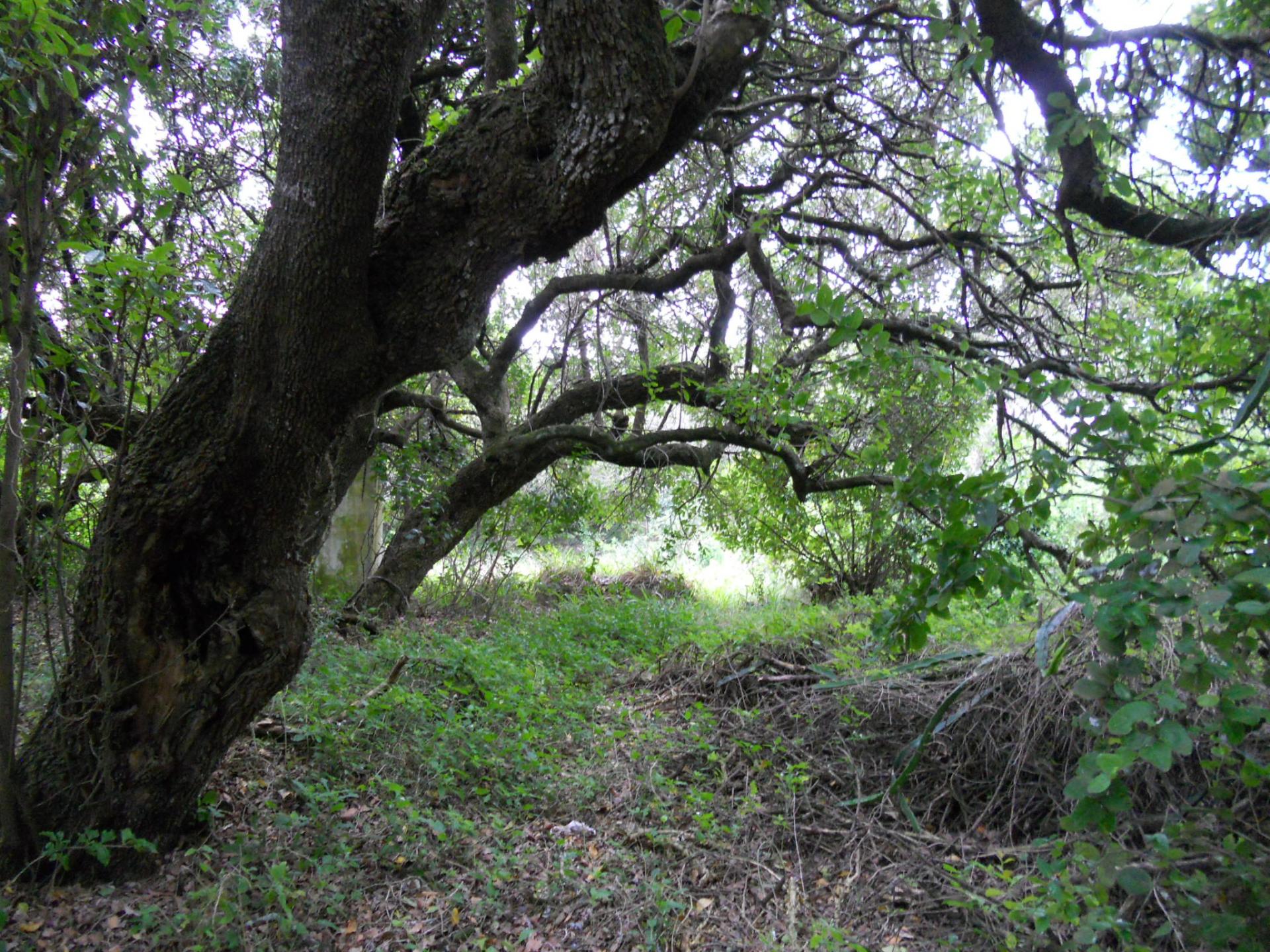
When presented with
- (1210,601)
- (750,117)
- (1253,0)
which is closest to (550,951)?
(1210,601)

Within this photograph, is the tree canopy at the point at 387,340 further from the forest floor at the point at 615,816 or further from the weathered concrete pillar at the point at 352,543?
the weathered concrete pillar at the point at 352,543

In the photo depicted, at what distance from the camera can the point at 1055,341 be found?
14.5 feet

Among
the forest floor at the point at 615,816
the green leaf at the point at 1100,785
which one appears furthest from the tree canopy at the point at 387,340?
the forest floor at the point at 615,816

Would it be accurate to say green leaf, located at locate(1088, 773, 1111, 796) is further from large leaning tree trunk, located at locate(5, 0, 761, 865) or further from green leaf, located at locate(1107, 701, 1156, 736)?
large leaning tree trunk, located at locate(5, 0, 761, 865)

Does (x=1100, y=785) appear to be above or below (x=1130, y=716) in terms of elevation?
below

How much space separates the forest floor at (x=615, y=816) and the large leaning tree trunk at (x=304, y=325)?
0.45 metres

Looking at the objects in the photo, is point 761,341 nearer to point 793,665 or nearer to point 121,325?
point 793,665

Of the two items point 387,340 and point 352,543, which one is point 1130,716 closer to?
point 387,340

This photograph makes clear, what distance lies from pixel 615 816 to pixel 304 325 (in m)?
2.56

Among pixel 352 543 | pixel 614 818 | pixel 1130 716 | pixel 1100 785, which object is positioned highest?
pixel 352 543

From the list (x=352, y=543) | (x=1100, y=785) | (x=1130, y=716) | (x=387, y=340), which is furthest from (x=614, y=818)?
(x=352, y=543)

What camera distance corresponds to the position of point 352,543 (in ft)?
26.8

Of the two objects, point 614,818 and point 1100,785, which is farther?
point 614,818

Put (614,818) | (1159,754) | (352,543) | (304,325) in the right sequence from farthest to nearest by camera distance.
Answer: (352,543), (614,818), (304,325), (1159,754)
